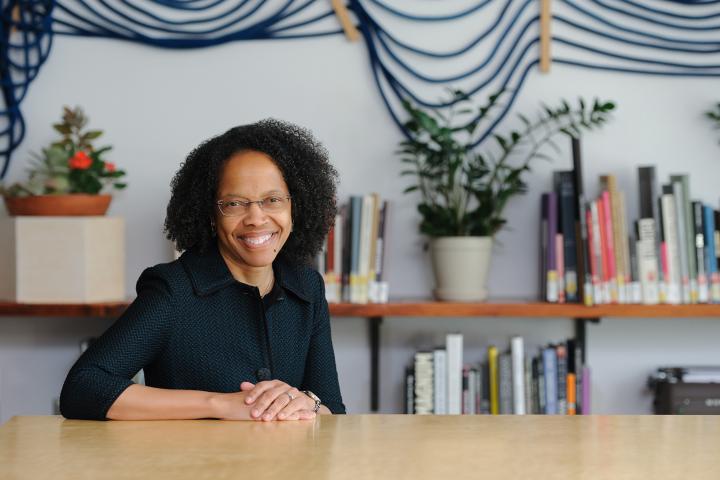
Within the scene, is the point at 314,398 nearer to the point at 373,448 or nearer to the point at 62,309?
the point at 373,448

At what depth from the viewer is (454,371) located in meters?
2.62

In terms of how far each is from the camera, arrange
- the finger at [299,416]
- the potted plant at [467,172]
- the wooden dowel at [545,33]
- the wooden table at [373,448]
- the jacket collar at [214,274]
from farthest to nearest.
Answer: the wooden dowel at [545,33] < the potted plant at [467,172] < the jacket collar at [214,274] < the finger at [299,416] < the wooden table at [373,448]

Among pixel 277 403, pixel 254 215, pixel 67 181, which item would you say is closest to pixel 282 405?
pixel 277 403

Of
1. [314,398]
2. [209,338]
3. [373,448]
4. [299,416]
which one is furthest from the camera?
[209,338]

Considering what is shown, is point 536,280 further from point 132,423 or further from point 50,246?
point 132,423

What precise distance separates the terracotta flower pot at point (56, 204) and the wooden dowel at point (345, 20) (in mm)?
846

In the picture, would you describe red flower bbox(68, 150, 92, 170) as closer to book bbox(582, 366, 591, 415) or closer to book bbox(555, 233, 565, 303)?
book bbox(555, 233, 565, 303)

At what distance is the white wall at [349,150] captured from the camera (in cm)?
279

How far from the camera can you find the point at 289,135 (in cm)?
180

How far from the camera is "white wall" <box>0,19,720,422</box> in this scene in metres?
2.79

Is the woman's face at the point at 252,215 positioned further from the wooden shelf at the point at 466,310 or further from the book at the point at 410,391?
the book at the point at 410,391

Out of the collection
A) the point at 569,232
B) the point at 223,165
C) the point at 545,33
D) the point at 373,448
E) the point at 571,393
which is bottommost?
the point at 571,393

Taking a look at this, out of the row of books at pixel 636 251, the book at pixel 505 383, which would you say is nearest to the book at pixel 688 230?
the row of books at pixel 636 251

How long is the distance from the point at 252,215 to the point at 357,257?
952 millimetres
